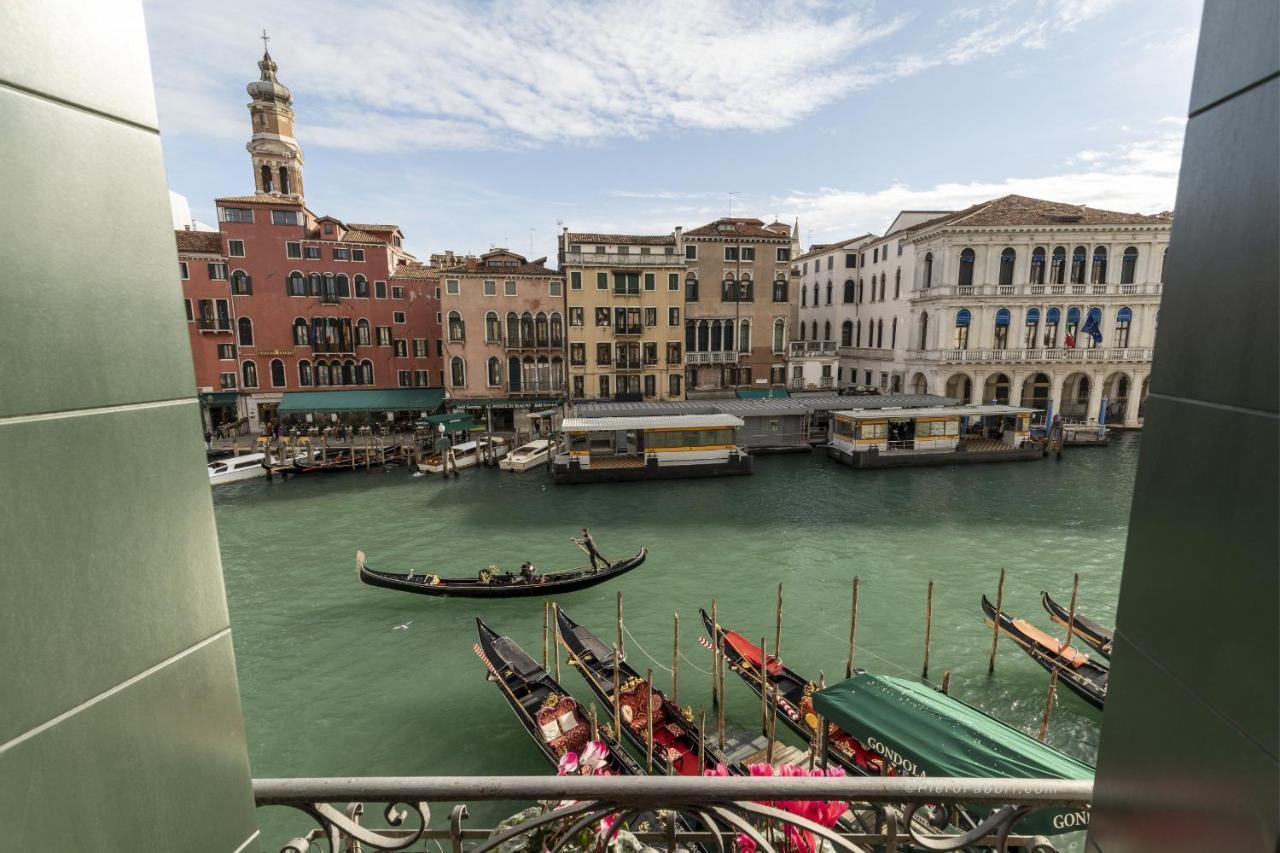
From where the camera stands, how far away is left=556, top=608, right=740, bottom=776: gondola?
8828 mm

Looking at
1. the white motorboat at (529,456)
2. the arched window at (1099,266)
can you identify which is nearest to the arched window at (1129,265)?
the arched window at (1099,266)

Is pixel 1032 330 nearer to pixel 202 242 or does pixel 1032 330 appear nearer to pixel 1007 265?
pixel 1007 265

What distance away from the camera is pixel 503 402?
3369 centimetres

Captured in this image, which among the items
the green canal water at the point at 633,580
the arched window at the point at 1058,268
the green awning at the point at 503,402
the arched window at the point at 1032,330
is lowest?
the green canal water at the point at 633,580

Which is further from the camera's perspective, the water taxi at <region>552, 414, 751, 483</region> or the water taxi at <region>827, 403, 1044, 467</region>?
the water taxi at <region>827, 403, 1044, 467</region>

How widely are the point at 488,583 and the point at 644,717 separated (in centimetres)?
639

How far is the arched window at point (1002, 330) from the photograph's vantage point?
112ft

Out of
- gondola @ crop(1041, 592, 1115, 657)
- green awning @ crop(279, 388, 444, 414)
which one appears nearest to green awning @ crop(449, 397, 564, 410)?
green awning @ crop(279, 388, 444, 414)

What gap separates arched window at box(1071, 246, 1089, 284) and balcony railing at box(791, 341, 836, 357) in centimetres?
1427

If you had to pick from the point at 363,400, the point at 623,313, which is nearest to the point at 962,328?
the point at 623,313

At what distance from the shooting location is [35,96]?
133 centimetres

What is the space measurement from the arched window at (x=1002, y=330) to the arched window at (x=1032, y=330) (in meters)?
1.04

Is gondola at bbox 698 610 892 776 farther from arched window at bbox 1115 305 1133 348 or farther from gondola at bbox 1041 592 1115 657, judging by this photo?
arched window at bbox 1115 305 1133 348

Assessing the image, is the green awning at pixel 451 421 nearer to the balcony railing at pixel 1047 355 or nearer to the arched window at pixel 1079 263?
the balcony railing at pixel 1047 355
